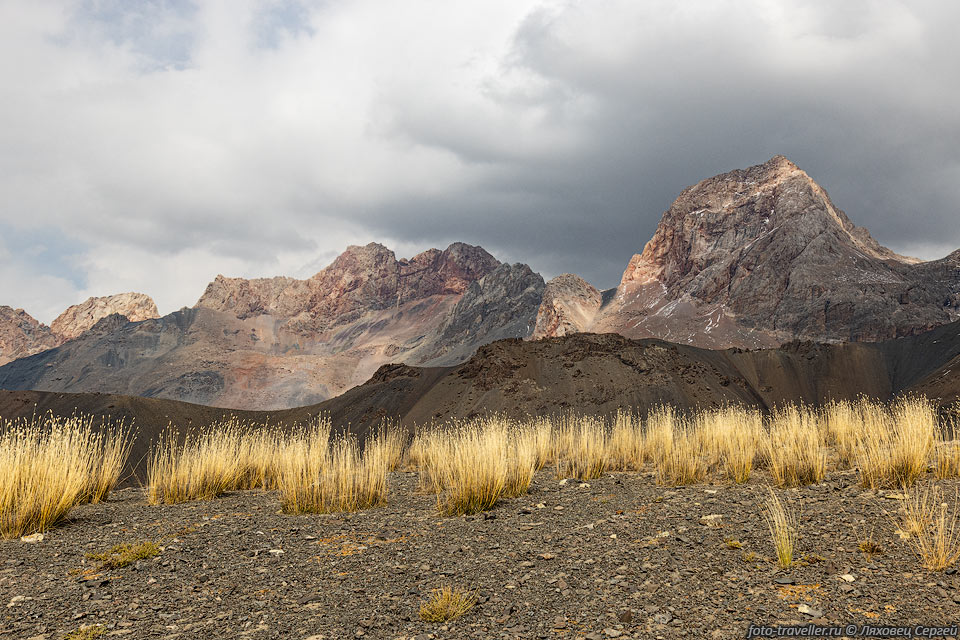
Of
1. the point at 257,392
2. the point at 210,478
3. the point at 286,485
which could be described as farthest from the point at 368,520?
the point at 257,392

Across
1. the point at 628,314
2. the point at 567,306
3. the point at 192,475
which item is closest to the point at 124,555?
the point at 192,475

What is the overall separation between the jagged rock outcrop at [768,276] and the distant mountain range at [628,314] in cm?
28

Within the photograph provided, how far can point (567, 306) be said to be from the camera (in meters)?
120

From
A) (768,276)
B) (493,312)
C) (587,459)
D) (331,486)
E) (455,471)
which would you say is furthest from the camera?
(493,312)

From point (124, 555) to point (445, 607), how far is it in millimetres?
3470

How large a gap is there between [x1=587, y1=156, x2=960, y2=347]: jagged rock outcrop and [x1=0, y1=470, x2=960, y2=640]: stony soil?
8828 centimetres

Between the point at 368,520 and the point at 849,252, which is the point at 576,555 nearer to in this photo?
the point at 368,520

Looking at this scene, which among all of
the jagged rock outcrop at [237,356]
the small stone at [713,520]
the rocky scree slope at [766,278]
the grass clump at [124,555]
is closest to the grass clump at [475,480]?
the small stone at [713,520]

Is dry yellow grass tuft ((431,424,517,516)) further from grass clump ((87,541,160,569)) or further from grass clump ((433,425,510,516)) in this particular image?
grass clump ((87,541,160,569))

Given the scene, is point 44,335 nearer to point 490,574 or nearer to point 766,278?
point 766,278

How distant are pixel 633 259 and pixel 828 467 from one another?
124611 millimetres

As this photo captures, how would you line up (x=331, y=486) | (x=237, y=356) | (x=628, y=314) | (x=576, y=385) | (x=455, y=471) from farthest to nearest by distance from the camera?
(x=237, y=356)
(x=628, y=314)
(x=576, y=385)
(x=455, y=471)
(x=331, y=486)

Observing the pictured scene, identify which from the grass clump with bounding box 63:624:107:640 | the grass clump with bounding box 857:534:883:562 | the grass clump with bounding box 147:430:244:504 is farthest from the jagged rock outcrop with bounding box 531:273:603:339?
the grass clump with bounding box 63:624:107:640

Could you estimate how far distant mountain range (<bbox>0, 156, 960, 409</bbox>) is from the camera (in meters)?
88.2
